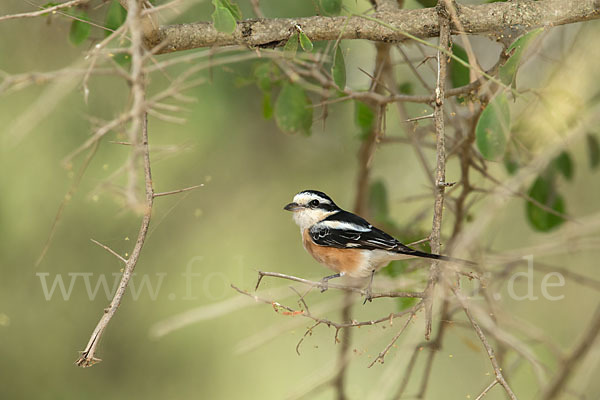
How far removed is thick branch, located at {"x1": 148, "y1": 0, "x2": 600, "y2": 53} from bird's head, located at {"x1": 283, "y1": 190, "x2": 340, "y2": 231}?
0.51 m

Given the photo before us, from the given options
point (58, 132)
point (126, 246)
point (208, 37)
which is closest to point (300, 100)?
point (208, 37)

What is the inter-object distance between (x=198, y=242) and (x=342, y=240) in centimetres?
121

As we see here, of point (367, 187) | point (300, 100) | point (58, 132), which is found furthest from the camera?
point (58, 132)

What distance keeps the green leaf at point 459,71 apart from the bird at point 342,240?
44 cm

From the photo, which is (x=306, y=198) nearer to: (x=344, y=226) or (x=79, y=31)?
(x=344, y=226)

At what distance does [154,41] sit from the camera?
1.35 meters

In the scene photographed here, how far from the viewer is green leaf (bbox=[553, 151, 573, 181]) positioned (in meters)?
1.87

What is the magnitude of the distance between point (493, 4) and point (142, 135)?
78cm

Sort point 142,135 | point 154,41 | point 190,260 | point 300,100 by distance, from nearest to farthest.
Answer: point 142,135 < point 154,41 < point 300,100 < point 190,260

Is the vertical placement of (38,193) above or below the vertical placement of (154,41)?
below

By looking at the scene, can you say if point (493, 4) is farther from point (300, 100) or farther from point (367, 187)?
point (367, 187)

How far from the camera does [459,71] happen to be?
1.68 m

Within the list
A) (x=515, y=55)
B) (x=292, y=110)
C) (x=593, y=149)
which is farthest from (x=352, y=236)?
(x=593, y=149)

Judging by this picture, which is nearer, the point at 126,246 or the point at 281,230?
the point at 126,246
